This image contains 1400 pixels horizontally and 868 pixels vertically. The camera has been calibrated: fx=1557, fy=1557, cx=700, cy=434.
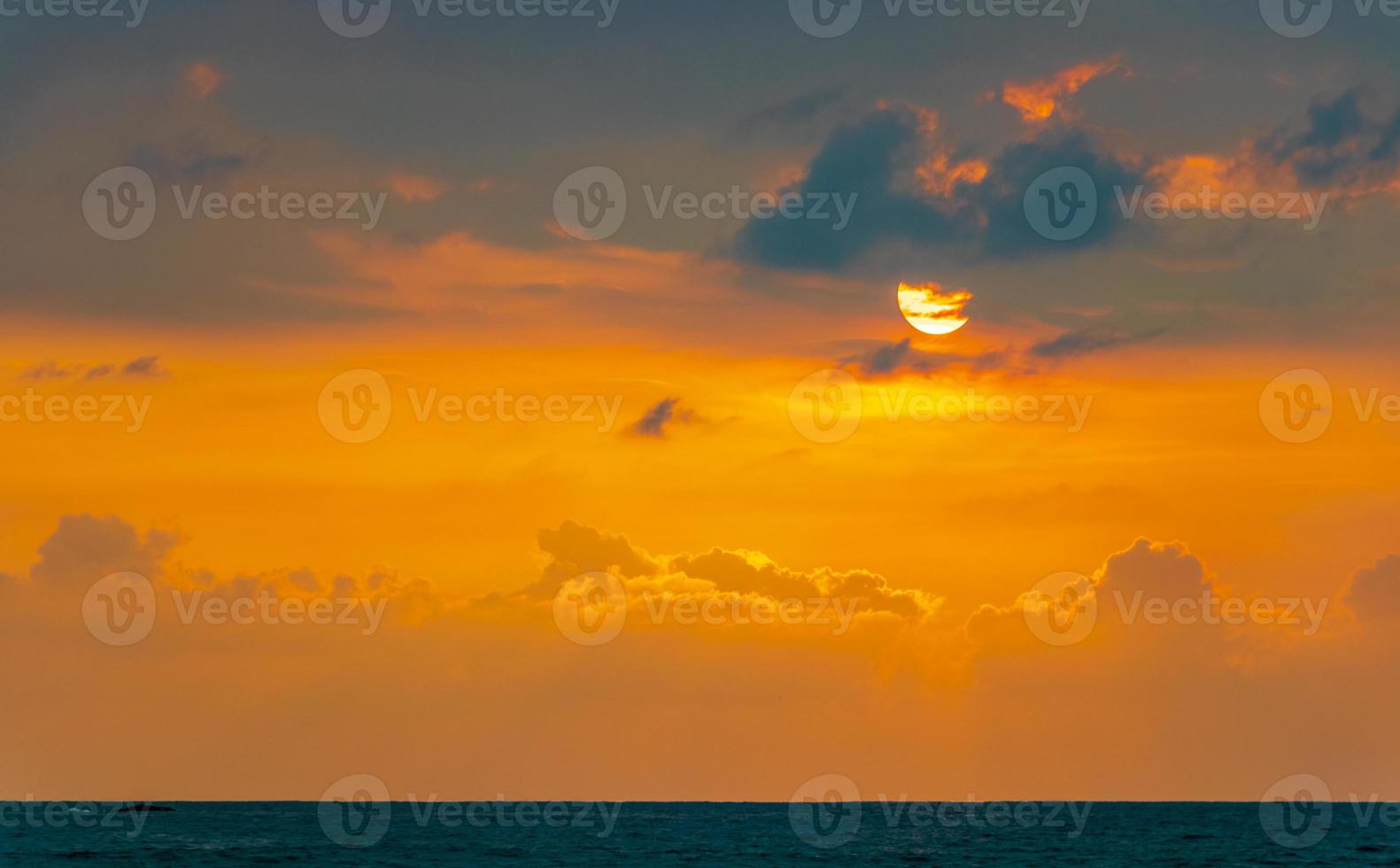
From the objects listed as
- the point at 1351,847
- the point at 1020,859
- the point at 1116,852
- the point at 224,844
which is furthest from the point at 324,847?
the point at 1351,847

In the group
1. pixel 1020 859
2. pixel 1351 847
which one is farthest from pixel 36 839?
pixel 1351 847

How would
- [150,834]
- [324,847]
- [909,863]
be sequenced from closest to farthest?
1. [909,863]
2. [324,847]
3. [150,834]

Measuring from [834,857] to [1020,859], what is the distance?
58.4ft

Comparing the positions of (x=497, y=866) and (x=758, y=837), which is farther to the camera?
(x=758, y=837)

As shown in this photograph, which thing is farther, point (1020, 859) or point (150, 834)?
point (150, 834)

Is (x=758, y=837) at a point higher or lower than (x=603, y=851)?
higher

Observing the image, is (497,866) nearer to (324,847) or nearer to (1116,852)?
(324,847)

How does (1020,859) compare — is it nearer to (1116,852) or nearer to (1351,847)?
(1116,852)

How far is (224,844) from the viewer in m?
169

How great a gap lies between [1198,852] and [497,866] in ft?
236

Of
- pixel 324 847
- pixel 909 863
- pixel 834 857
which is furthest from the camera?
pixel 324 847

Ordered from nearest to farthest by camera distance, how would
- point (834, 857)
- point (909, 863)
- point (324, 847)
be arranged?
point (909, 863) < point (834, 857) < point (324, 847)

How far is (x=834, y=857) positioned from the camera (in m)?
152

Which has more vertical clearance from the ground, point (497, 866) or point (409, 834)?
point (409, 834)
